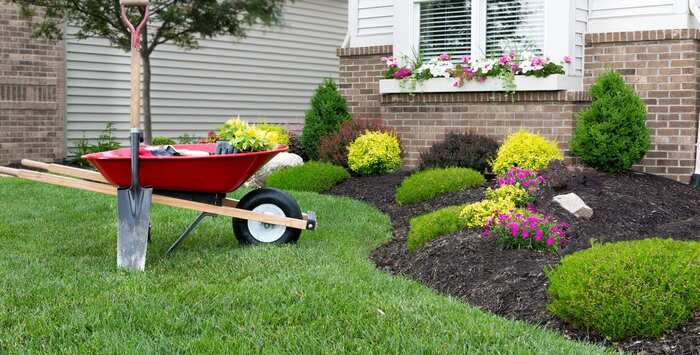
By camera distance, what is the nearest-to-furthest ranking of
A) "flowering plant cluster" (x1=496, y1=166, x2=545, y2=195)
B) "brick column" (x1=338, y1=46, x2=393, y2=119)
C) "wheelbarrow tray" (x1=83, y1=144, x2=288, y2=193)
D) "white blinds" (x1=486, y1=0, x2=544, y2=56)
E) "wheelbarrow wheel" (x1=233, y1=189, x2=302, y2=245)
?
"wheelbarrow tray" (x1=83, y1=144, x2=288, y2=193) → "wheelbarrow wheel" (x1=233, y1=189, x2=302, y2=245) → "flowering plant cluster" (x1=496, y1=166, x2=545, y2=195) → "white blinds" (x1=486, y1=0, x2=544, y2=56) → "brick column" (x1=338, y1=46, x2=393, y2=119)

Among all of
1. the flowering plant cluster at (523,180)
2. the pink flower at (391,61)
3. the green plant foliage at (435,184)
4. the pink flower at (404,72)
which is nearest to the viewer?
the flowering plant cluster at (523,180)

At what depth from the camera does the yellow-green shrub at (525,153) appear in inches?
351

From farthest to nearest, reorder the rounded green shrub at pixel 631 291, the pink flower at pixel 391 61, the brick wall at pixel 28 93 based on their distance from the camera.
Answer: the brick wall at pixel 28 93, the pink flower at pixel 391 61, the rounded green shrub at pixel 631 291

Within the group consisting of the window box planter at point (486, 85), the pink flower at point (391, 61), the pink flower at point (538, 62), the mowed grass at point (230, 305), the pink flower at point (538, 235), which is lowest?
the mowed grass at point (230, 305)

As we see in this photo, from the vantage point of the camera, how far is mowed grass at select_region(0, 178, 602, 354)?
3.78 m

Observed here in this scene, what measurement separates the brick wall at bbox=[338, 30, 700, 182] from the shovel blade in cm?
580

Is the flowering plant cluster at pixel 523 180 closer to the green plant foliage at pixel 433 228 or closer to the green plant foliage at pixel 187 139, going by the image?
the green plant foliage at pixel 433 228

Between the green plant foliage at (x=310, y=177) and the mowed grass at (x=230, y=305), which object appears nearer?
the mowed grass at (x=230, y=305)

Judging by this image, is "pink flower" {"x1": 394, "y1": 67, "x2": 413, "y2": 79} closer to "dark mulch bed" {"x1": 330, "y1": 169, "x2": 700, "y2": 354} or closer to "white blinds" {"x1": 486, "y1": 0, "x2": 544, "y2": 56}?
"white blinds" {"x1": 486, "y1": 0, "x2": 544, "y2": 56}

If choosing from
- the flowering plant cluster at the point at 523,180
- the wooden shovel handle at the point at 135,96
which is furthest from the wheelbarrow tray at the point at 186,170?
the flowering plant cluster at the point at 523,180

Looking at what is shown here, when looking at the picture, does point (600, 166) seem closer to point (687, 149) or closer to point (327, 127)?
point (687, 149)

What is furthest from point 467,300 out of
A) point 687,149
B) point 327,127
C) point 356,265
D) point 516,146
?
point 327,127

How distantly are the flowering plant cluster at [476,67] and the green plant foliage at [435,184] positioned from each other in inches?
73.8

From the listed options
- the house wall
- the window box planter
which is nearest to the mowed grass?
the window box planter
